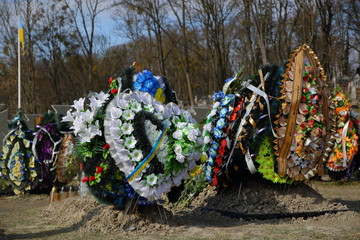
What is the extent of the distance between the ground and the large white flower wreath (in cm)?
57

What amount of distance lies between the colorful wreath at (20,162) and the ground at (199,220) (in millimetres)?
1808

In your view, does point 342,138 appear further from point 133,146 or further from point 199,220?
point 133,146

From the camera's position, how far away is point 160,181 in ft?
20.2

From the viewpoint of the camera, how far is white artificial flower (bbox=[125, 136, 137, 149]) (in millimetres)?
6059

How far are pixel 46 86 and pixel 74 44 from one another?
32.2ft

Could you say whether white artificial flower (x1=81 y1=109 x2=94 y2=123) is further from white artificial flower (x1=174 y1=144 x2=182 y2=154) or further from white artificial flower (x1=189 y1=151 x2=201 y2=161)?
white artificial flower (x1=189 y1=151 x2=201 y2=161)

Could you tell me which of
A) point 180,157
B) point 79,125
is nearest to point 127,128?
point 79,125

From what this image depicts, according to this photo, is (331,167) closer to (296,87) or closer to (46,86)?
(296,87)

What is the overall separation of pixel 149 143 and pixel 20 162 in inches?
223

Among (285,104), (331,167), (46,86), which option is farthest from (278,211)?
(46,86)

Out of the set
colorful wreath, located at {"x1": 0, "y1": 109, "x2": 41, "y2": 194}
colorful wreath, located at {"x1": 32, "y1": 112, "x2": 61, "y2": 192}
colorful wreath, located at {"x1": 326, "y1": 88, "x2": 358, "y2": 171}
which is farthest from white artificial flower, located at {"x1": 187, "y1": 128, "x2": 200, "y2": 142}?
colorful wreath, located at {"x1": 326, "y1": 88, "x2": 358, "y2": 171}

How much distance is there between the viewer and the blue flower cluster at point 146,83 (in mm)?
6887

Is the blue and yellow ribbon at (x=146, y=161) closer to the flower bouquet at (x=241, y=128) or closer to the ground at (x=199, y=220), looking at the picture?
the ground at (x=199, y=220)

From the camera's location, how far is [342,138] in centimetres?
1100
